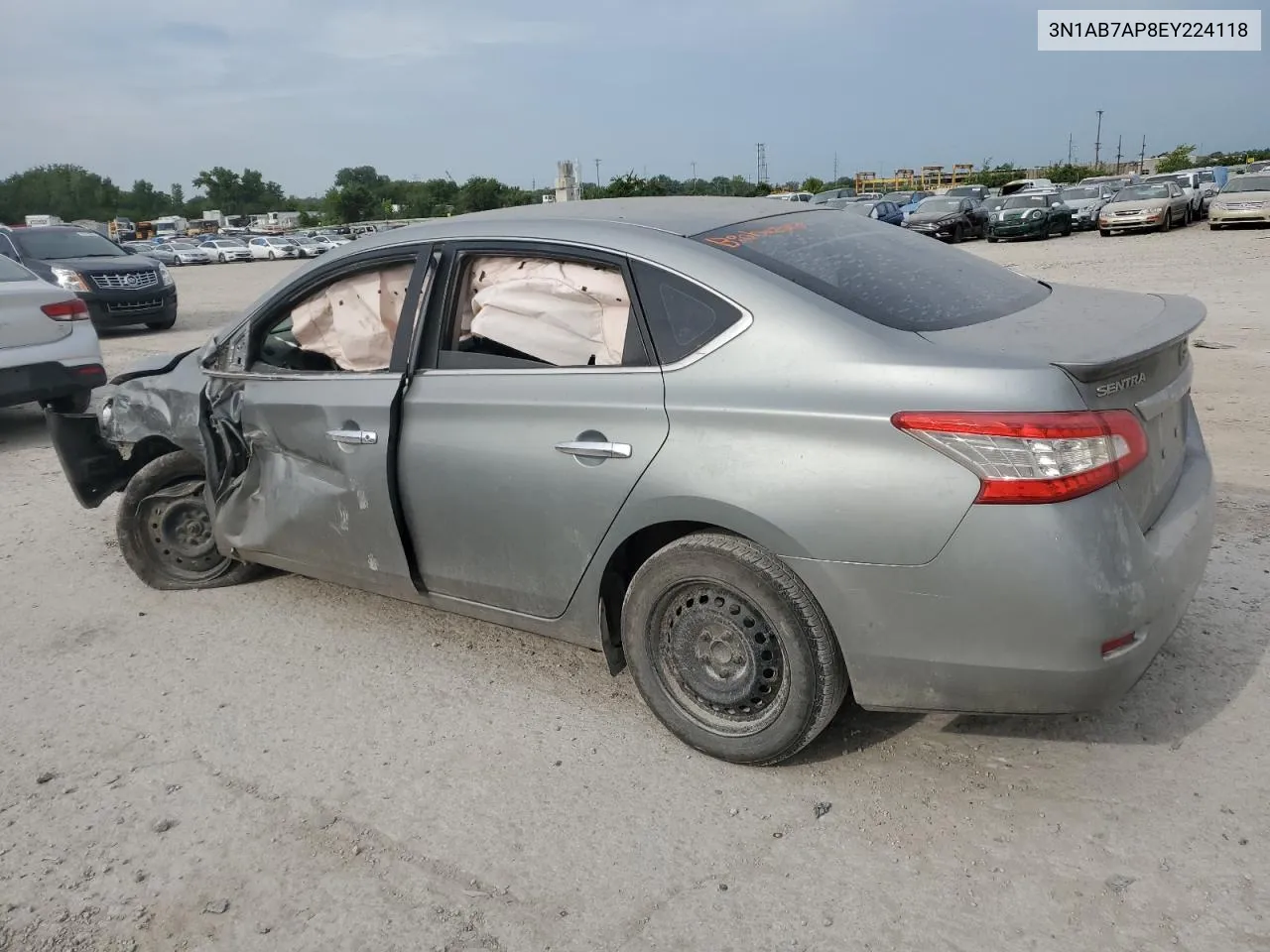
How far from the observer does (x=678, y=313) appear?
3.13 meters

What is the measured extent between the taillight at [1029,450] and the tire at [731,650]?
23.9 inches

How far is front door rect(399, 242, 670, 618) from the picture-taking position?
3.18 metres

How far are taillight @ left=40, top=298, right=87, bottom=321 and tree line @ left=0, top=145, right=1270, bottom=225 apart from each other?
56.8m

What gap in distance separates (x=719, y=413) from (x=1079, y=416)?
3.15 ft

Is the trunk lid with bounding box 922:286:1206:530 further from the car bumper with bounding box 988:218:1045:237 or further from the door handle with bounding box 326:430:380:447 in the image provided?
the car bumper with bounding box 988:218:1045:237

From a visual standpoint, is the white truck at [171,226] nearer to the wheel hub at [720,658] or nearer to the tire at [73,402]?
the tire at [73,402]

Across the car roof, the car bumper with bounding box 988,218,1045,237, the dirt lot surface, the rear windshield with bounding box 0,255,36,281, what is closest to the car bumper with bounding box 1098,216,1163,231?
the car bumper with bounding box 988,218,1045,237

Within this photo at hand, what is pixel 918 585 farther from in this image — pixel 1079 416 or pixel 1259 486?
pixel 1259 486

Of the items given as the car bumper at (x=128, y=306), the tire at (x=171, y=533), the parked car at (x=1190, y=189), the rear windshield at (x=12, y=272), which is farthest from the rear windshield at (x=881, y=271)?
the parked car at (x=1190, y=189)

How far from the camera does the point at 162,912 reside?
2.67 meters

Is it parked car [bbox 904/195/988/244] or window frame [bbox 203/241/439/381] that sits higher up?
window frame [bbox 203/241/439/381]

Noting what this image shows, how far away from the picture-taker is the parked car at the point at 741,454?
8.53ft

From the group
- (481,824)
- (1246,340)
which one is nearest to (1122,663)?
(481,824)

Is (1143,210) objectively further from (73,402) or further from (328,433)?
(328,433)
